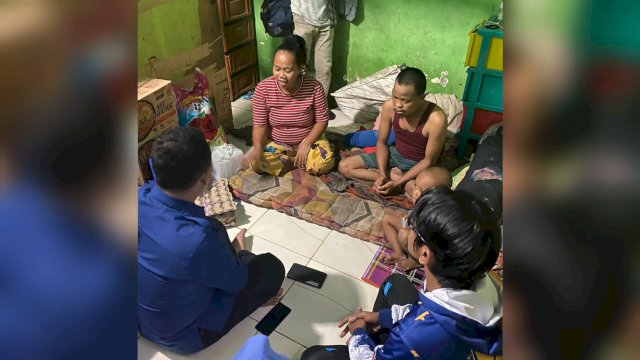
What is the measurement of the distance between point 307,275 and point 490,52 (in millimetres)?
2043

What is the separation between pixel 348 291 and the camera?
238 cm

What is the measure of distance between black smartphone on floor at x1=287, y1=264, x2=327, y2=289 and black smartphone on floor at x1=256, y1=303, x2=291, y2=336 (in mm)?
203

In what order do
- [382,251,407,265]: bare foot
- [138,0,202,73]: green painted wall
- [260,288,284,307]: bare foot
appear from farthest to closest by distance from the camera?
[138,0,202,73]: green painted wall < [382,251,407,265]: bare foot < [260,288,284,307]: bare foot

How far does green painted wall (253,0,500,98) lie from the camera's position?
3.65m

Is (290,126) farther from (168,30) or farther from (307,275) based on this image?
(307,275)

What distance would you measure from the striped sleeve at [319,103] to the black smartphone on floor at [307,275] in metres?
1.25

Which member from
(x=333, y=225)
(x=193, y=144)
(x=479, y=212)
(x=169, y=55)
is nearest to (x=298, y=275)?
(x=333, y=225)

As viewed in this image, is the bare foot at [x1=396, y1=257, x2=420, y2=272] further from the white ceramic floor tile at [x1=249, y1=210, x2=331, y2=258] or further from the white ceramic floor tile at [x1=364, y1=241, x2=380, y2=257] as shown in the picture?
the white ceramic floor tile at [x1=249, y1=210, x2=331, y2=258]

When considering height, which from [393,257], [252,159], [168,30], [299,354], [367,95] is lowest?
[299,354]

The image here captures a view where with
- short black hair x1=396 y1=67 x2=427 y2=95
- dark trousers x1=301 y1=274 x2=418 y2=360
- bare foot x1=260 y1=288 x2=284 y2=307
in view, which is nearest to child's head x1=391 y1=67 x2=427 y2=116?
short black hair x1=396 y1=67 x2=427 y2=95

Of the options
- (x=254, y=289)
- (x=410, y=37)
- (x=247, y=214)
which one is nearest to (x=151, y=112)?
(x=247, y=214)

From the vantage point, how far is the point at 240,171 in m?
3.23
